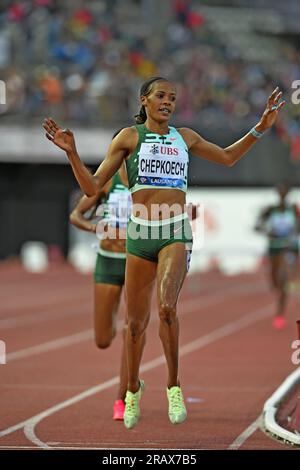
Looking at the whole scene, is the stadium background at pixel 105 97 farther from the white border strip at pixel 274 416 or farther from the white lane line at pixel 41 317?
the white border strip at pixel 274 416

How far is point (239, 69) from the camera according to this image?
31141mm

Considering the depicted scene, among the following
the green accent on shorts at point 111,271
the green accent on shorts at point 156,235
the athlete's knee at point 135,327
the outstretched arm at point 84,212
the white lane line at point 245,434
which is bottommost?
the white lane line at point 245,434

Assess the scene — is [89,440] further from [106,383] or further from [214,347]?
[214,347]

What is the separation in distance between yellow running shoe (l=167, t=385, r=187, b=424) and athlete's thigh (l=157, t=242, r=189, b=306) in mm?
565

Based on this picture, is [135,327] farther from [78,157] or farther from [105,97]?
[105,97]

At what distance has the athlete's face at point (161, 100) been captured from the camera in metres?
7.75

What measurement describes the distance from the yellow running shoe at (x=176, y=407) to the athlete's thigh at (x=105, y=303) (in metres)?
1.81

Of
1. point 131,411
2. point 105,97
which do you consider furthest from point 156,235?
point 105,97

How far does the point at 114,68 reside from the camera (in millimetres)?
28969

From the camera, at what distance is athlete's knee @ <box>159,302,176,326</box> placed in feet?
24.9

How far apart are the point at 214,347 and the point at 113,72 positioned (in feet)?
46.0

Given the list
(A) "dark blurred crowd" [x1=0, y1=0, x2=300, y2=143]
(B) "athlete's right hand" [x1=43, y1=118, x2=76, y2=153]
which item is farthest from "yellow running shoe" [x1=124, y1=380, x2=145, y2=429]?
(A) "dark blurred crowd" [x1=0, y1=0, x2=300, y2=143]

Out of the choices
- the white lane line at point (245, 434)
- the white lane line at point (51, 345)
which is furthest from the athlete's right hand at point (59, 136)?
the white lane line at point (51, 345)

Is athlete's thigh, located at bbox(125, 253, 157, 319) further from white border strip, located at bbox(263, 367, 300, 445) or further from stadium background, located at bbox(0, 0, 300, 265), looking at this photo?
stadium background, located at bbox(0, 0, 300, 265)
